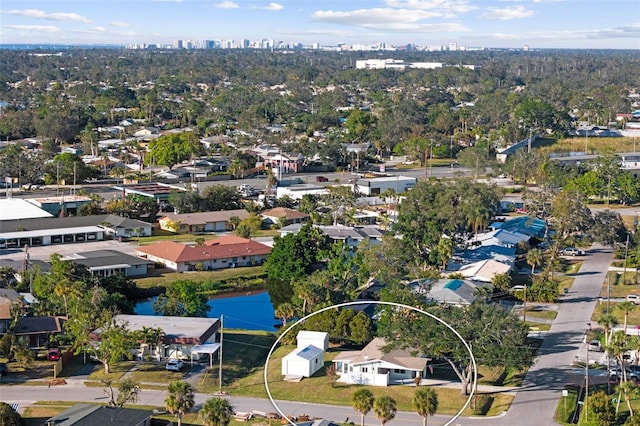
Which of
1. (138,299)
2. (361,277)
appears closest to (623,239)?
(361,277)

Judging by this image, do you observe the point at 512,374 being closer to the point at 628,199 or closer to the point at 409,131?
the point at 628,199

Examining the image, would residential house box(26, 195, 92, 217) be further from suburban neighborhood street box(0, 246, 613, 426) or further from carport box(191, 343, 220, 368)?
suburban neighborhood street box(0, 246, 613, 426)

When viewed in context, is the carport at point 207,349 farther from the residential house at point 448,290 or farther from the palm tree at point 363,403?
the residential house at point 448,290

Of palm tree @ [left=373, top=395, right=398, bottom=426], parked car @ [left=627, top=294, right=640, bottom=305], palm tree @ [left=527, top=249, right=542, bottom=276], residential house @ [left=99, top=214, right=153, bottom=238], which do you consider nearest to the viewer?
palm tree @ [left=373, top=395, right=398, bottom=426]

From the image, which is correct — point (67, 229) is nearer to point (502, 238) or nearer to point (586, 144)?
point (502, 238)

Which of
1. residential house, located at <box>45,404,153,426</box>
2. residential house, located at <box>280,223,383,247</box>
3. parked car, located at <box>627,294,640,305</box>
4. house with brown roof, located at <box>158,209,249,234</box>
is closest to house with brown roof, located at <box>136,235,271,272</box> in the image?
residential house, located at <box>280,223,383,247</box>

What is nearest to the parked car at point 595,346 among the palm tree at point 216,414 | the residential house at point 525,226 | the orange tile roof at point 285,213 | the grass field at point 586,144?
the palm tree at point 216,414
